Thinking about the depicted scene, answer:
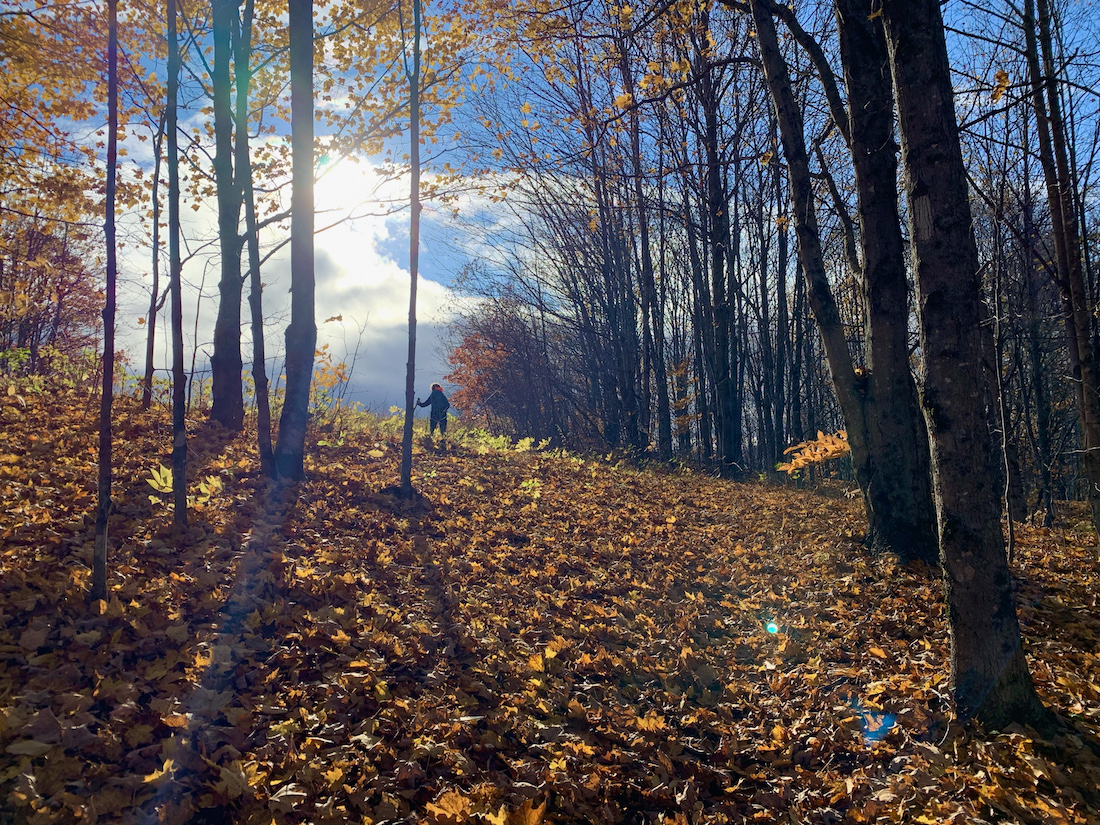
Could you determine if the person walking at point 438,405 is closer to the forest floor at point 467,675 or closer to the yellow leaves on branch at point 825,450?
the forest floor at point 467,675

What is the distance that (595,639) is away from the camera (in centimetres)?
437

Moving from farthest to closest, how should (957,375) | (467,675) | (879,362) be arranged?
(879,362) < (467,675) < (957,375)

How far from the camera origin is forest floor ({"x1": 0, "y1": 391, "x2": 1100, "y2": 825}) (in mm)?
2506

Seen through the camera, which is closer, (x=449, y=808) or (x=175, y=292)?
(x=449, y=808)

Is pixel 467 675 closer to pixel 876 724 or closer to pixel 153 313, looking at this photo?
pixel 876 724

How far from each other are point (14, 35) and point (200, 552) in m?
9.42

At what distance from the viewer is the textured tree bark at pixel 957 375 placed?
3.01 m

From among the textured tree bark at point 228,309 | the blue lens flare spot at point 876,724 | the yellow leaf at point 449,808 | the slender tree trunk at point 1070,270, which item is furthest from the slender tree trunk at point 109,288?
the slender tree trunk at point 1070,270

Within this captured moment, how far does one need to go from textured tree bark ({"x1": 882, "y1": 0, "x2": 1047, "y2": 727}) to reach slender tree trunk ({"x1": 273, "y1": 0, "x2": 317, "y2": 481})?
650 centimetres

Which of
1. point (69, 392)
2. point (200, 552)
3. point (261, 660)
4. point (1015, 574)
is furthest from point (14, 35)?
point (1015, 574)

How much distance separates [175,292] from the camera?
4.66 m

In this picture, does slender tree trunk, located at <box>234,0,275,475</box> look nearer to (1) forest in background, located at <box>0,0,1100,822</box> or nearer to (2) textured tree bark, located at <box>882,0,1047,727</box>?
(1) forest in background, located at <box>0,0,1100,822</box>

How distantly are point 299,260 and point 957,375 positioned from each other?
23.4 ft

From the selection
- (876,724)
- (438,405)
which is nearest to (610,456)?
(438,405)
